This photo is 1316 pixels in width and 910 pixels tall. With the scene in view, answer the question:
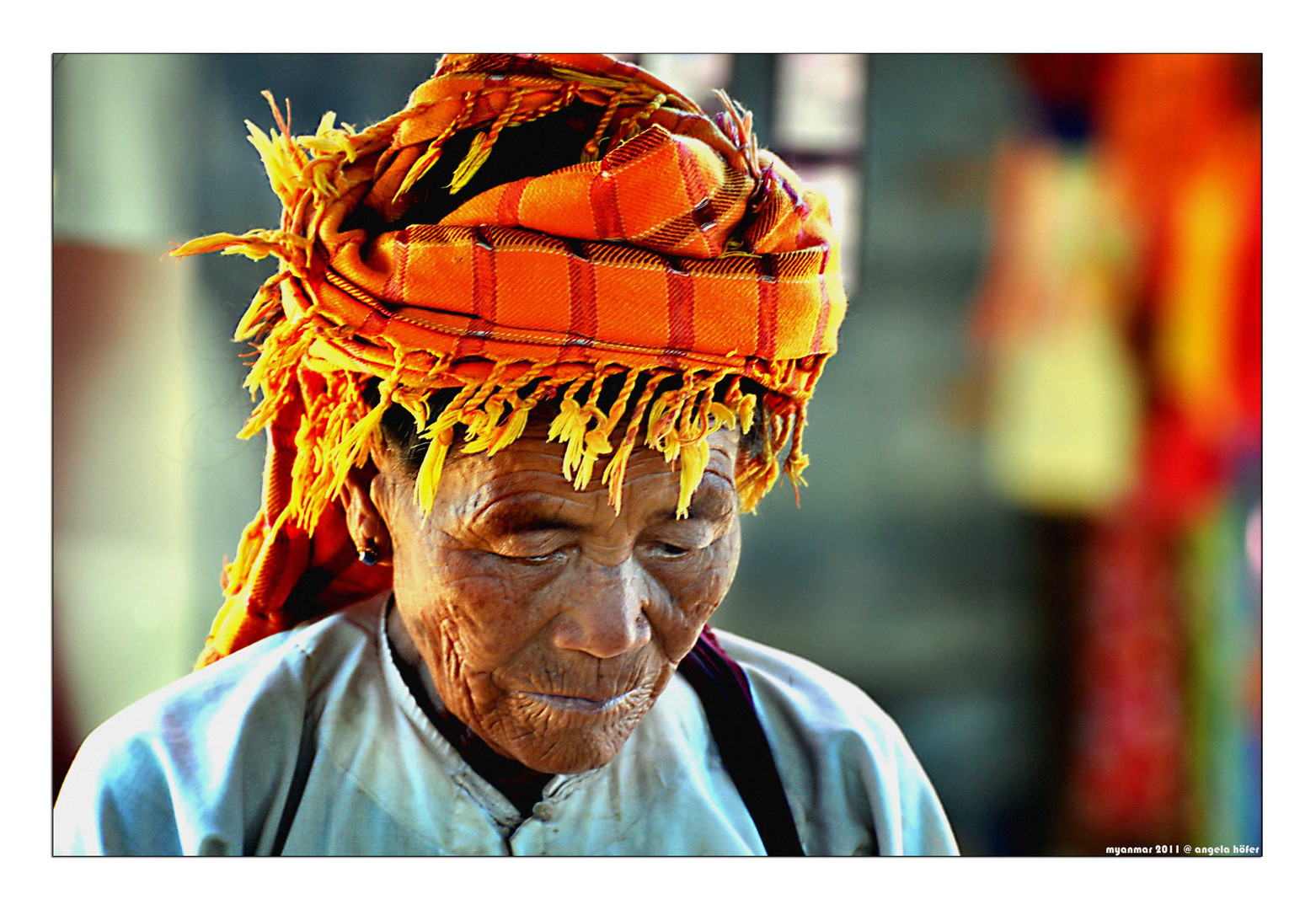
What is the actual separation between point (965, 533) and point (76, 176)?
1.37 meters

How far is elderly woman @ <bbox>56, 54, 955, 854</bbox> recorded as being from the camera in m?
1.19

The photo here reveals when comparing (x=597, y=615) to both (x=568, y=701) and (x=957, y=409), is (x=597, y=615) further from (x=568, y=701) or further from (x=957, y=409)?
(x=957, y=409)

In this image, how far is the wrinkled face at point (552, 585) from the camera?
4.09 ft

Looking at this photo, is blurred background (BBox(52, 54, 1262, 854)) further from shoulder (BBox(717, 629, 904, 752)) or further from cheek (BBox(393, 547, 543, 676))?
cheek (BBox(393, 547, 543, 676))

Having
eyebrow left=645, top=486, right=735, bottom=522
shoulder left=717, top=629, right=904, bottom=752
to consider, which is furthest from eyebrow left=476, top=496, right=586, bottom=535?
shoulder left=717, top=629, right=904, bottom=752

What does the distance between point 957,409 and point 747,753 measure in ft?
1.92

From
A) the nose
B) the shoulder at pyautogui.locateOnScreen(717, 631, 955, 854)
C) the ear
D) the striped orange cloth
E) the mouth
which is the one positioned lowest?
the shoulder at pyautogui.locateOnScreen(717, 631, 955, 854)

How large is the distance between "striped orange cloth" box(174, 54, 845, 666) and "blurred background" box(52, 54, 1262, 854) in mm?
313

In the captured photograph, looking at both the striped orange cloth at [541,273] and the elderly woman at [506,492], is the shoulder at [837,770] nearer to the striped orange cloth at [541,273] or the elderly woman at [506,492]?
the elderly woman at [506,492]

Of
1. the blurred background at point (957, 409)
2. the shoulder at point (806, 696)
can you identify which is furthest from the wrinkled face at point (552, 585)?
the blurred background at point (957, 409)
